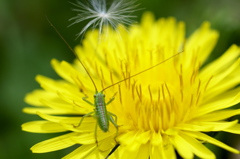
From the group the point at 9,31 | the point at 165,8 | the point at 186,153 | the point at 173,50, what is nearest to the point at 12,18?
the point at 9,31

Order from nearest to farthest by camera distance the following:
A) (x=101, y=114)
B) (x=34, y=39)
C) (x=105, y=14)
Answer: (x=101, y=114)
(x=105, y=14)
(x=34, y=39)

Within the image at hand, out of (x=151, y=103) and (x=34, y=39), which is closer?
(x=151, y=103)

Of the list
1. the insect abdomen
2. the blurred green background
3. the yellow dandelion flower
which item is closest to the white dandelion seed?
the yellow dandelion flower

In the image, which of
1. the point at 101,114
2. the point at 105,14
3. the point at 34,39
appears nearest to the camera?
the point at 101,114

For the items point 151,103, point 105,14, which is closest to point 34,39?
point 105,14

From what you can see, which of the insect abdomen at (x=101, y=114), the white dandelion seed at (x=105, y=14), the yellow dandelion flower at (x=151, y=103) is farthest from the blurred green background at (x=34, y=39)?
the insect abdomen at (x=101, y=114)

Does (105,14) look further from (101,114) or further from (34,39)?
(34,39)
